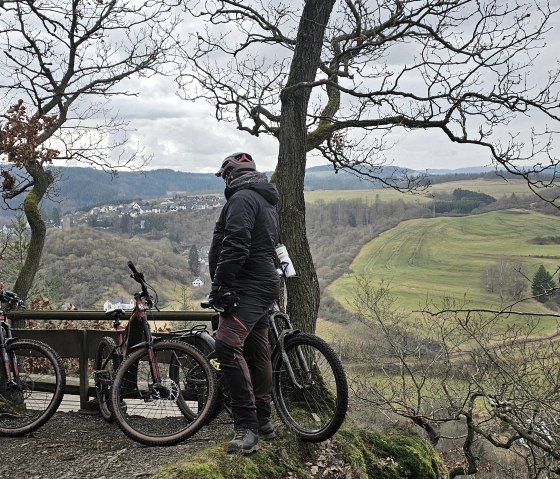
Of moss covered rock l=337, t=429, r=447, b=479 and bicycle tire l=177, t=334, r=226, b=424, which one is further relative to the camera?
moss covered rock l=337, t=429, r=447, b=479

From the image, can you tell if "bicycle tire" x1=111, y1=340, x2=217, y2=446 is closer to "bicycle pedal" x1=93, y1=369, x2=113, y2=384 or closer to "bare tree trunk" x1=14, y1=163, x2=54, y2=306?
"bicycle pedal" x1=93, y1=369, x2=113, y2=384

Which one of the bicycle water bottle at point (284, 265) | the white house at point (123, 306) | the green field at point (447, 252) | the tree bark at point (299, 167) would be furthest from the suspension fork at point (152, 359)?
the green field at point (447, 252)

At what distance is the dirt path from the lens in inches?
153

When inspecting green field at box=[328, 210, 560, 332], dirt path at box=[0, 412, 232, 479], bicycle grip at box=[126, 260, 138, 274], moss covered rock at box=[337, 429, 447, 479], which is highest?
bicycle grip at box=[126, 260, 138, 274]

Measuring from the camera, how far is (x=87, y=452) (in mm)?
4340

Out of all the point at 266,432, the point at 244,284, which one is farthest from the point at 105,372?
the point at 244,284

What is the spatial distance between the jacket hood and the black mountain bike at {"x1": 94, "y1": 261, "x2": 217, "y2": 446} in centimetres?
113

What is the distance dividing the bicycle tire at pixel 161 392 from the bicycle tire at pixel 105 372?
2.05 ft

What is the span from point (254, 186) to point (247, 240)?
1.30 feet

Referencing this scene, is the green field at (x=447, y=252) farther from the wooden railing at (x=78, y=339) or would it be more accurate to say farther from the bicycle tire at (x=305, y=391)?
the bicycle tire at (x=305, y=391)

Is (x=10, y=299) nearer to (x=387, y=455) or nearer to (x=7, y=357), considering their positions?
(x=7, y=357)

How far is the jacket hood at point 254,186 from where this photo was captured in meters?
3.81

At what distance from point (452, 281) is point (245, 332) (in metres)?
60.9

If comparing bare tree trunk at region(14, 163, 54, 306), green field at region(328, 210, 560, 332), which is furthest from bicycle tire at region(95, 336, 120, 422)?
green field at region(328, 210, 560, 332)
